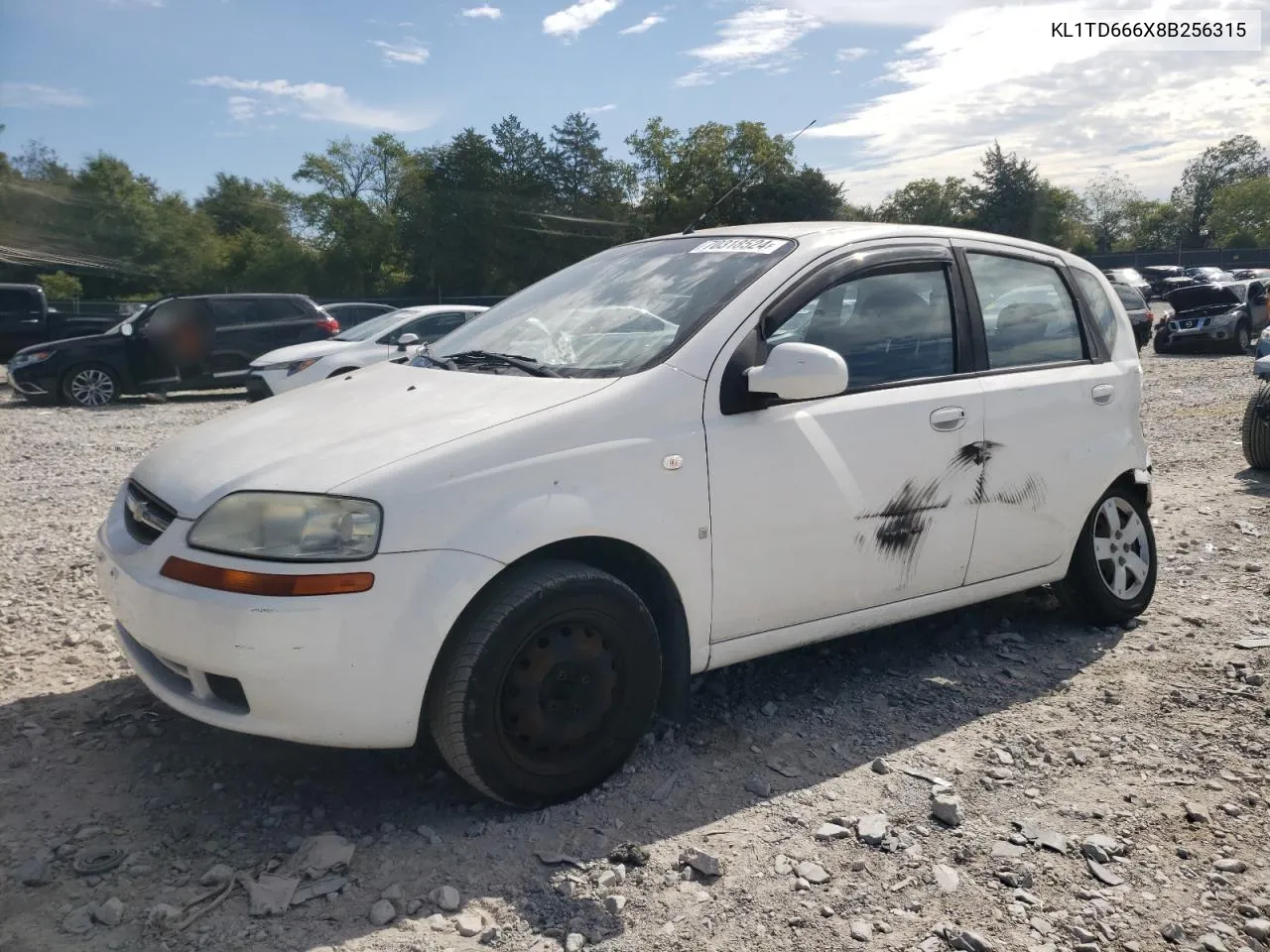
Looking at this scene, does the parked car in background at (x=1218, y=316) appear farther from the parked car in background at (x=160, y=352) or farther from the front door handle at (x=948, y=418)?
the front door handle at (x=948, y=418)

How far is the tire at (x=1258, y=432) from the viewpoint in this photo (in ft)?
25.7

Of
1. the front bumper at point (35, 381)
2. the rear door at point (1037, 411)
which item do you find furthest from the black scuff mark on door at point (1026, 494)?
the front bumper at point (35, 381)

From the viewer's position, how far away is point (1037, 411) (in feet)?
13.1

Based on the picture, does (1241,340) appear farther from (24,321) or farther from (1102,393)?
(24,321)

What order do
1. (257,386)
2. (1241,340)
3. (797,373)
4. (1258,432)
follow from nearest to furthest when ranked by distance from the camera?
(797,373) < (1258,432) < (257,386) < (1241,340)

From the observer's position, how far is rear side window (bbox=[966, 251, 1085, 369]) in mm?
4023

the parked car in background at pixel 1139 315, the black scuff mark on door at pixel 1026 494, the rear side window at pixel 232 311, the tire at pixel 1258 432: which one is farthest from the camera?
the parked car in background at pixel 1139 315

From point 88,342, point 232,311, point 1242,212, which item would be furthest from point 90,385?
point 1242,212

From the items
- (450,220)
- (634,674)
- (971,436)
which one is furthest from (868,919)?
(450,220)

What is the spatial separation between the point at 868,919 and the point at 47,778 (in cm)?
252

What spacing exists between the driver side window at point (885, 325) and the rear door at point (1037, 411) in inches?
7.5

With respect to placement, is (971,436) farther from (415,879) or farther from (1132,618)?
(415,879)

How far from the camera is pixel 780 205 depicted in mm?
47125

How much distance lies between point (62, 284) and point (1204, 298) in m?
50.4
